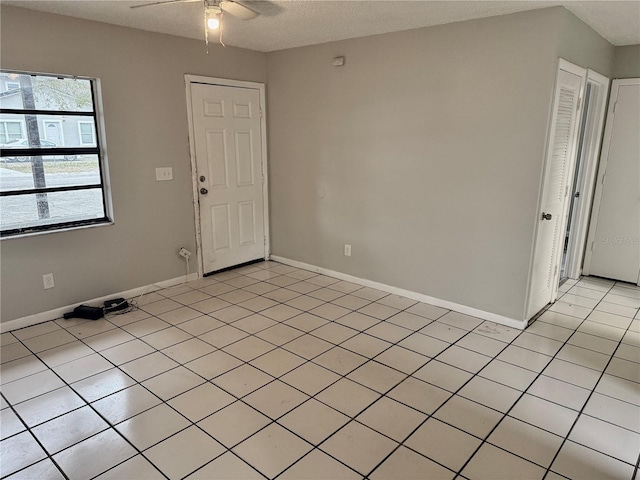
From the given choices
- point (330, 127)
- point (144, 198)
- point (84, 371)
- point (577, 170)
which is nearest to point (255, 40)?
point (330, 127)

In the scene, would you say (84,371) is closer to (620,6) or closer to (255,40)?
(255,40)

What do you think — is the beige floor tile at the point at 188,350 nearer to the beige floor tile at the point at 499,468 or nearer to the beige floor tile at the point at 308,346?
the beige floor tile at the point at 308,346

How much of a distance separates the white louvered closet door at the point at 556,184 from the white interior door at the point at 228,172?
2.93 meters

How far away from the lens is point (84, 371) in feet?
8.86

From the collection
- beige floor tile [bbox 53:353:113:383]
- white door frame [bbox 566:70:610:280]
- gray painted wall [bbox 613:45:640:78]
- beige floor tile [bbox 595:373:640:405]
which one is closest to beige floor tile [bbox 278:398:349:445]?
Answer: beige floor tile [bbox 53:353:113:383]

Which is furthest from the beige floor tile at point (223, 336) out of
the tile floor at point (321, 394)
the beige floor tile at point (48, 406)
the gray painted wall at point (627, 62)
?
the gray painted wall at point (627, 62)

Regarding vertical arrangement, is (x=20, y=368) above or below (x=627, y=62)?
below

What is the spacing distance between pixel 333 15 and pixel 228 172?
1.99m

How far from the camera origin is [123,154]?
3674 mm

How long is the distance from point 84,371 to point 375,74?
10.7 ft

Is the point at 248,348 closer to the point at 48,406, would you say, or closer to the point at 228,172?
the point at 48,406

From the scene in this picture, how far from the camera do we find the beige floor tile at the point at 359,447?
1954 mm

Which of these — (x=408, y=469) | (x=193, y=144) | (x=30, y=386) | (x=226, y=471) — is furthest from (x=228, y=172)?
(x=408, y=469)

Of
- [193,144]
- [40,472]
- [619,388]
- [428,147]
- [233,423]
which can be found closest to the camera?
[40,472]
